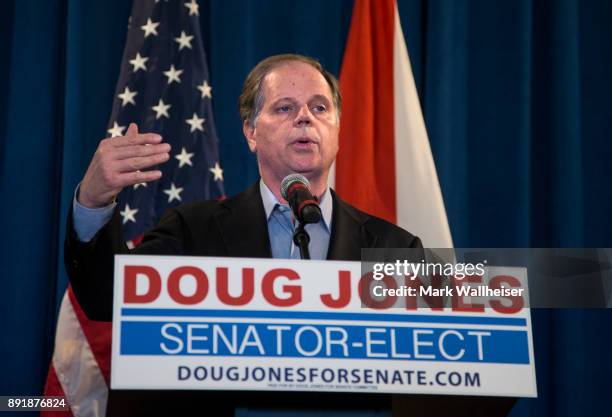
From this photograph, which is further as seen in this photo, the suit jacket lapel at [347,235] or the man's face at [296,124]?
the man's face at [296,124]

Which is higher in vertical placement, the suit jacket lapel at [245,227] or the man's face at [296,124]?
the man's face at [296,124]

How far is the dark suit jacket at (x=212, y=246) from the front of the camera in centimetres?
144

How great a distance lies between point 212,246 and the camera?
2086mm

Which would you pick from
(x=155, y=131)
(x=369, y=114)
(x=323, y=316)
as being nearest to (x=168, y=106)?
(x=155, y=131)

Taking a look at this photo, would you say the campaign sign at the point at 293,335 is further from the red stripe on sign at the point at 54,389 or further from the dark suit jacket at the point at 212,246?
the red stripe on sign at the point at 54,389

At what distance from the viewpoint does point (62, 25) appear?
378 cm

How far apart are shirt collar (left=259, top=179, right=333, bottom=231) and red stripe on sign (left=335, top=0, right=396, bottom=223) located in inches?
49.4

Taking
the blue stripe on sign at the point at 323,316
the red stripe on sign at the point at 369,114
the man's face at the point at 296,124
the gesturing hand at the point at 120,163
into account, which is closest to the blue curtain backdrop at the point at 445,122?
the red stripe on sign at the point at 369,114

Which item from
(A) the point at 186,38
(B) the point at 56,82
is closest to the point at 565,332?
(A) the point at 186,38

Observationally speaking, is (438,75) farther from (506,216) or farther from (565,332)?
(565,332)

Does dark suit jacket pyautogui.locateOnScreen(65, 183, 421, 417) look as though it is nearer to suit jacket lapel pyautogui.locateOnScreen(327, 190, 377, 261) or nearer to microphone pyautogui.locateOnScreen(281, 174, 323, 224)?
suit jacket lapel pyautogui.locateOnScreen(327, 190, 377, 261)

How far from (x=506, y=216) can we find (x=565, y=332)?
60cm

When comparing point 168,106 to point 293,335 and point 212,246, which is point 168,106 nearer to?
point 212,246

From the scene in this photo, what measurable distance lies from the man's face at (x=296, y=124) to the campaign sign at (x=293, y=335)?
0.87 m
